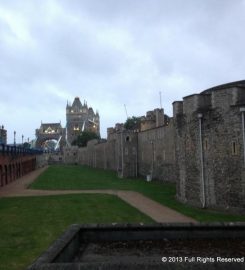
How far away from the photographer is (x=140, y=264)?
542cm

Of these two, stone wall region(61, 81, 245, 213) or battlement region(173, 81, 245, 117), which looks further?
battlement region(173, 81, 245, 117)

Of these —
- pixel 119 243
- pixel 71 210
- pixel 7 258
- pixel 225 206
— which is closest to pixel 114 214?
pixel 71 210

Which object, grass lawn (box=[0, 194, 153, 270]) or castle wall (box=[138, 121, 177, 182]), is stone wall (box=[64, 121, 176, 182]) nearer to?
castle wall (box=[138, 121, 177, 182])

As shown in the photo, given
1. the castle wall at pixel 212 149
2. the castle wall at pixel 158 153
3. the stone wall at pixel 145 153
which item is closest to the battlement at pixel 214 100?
the castle wall at pixel 212 149

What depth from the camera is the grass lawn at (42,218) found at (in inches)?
539

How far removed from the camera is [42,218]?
794 inches

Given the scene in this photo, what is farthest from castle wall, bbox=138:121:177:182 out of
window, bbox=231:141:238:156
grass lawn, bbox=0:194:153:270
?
window, bbox=231:141:238:156

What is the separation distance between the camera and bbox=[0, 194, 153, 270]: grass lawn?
13.7m

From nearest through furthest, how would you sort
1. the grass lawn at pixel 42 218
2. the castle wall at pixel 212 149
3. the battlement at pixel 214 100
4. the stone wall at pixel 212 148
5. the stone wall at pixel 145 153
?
the grass lawn at pixel 42 218
the stone wall at pixel 212 148
the castle wall at pixel 212 149
the battlement at pixel 214 100
the stone wall at pixel 145 153

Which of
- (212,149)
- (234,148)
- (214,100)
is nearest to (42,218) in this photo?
(212,149)

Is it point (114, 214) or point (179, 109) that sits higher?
point (179, 109)

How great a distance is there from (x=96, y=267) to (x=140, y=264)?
54 centimetres

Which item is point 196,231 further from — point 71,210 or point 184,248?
point 71,210

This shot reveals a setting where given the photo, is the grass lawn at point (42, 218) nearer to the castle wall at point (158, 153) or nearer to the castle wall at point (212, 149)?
the castle wall at point (212, 149)
